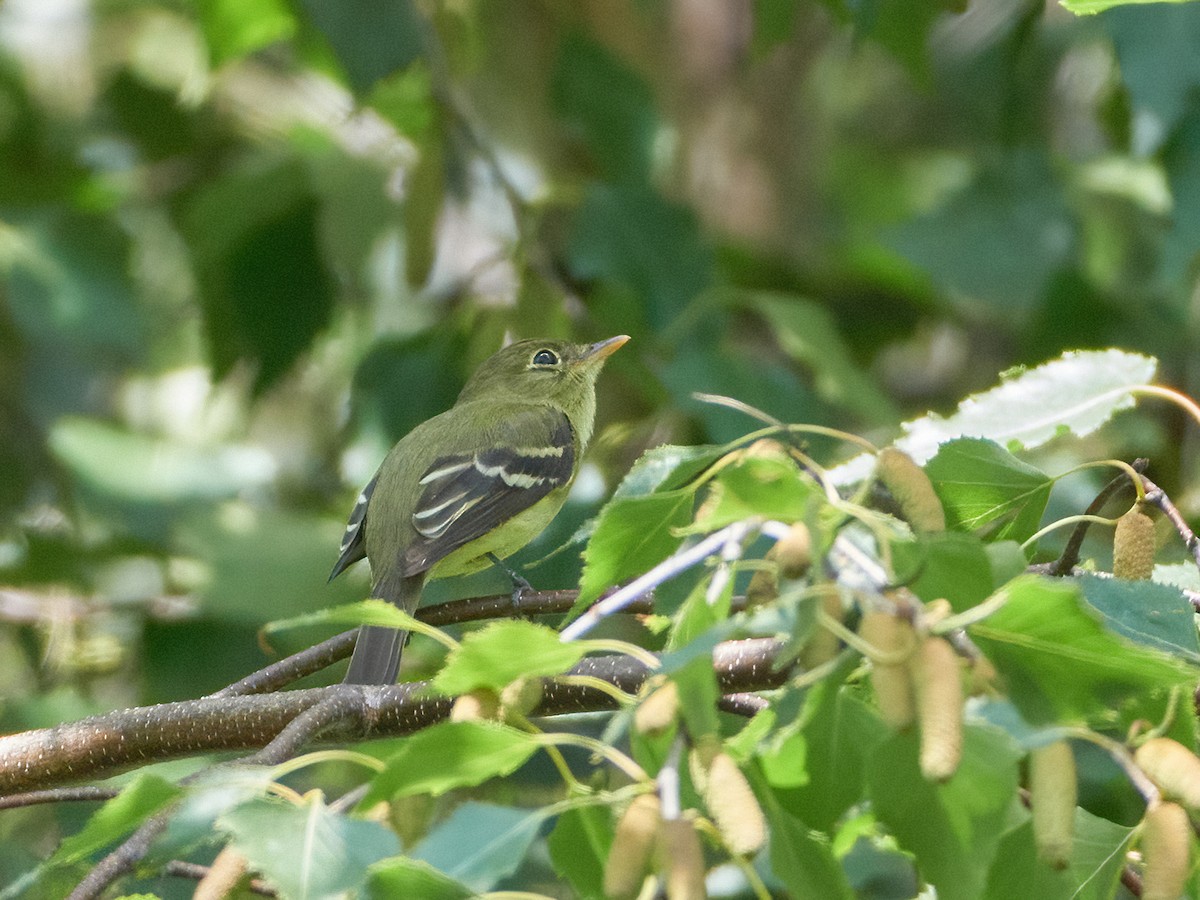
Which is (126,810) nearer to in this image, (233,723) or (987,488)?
(233,723)

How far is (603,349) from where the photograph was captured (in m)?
5.40

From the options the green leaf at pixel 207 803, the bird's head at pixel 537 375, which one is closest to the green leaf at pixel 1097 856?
the green leaf at pixel 207 803

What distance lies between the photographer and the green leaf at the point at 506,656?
1655 millimetres

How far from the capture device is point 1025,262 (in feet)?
20.5

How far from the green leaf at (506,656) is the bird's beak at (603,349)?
3.54 meters

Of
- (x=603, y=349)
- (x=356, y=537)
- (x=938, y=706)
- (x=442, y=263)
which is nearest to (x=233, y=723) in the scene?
(x=938, y=706)

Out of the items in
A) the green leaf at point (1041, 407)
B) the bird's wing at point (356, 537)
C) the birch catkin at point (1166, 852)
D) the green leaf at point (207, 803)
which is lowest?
the birch catkin at point (1166, 852)

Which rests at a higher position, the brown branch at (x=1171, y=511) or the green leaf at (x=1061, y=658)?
the brown branch at (x=1171, y=511)

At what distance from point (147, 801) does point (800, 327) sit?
150 inches

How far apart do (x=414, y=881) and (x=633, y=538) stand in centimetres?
65

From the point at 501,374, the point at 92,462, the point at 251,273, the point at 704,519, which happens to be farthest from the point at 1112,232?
the point at 704,519

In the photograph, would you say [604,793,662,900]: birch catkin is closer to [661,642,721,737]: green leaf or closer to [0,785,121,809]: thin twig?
[661,642,721,737]: green leaf

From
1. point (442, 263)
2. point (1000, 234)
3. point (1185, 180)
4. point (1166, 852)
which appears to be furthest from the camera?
point (442, 263)

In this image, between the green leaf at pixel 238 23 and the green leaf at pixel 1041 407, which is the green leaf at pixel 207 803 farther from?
the green leaf at pixel 238 23
